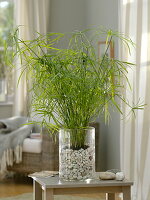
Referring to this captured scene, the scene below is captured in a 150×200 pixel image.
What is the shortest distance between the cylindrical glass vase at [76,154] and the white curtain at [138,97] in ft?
4.45

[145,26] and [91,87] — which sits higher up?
[145,26]

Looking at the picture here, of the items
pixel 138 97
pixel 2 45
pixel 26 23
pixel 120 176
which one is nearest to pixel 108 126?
pixel 138 97

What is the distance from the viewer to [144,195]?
169 inches

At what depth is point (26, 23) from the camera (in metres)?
6.71

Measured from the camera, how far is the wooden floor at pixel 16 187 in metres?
5.04

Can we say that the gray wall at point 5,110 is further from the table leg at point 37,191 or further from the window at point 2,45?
the table leg at point 37,191

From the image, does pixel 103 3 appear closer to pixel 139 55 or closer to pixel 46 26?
pixel 46 26

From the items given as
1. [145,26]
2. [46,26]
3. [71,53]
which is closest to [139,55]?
[145,26]

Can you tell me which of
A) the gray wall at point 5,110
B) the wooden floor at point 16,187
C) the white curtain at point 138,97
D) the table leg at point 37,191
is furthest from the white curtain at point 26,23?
the table leg at point 37,191

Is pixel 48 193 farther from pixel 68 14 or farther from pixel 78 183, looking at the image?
pixel 68 14

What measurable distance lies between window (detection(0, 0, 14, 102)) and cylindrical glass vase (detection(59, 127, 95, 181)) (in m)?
4.13

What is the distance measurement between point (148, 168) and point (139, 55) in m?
1.03

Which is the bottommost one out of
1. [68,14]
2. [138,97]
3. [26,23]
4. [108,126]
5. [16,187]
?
[16,187]

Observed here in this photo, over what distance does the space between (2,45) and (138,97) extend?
3173 millimetres
